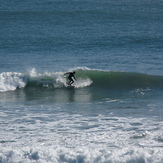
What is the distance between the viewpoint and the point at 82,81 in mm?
19234

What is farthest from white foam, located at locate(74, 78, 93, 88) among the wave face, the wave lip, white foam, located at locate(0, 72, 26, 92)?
white foam, located at locate(0, 72, 26, 92)

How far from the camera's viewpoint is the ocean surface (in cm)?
937

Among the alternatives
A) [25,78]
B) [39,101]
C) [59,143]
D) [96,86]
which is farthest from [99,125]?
[25,78]

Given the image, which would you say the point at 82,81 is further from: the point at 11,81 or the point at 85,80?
the point at 11,81

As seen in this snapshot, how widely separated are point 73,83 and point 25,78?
2535mm

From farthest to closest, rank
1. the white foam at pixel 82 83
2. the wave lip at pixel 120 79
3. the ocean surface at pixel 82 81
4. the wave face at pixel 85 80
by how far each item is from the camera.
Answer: the white foam at pixel 82 83 → the wave face at pixel 85 80 → the wave lip at pixel 120 79 → the ocean surface at pixel 82 81

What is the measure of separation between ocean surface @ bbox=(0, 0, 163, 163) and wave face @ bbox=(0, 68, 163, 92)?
5 cm

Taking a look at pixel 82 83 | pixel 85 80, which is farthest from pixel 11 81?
pixel 85 80

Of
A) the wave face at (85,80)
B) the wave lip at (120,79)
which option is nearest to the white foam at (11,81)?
the wave face at (85,80)

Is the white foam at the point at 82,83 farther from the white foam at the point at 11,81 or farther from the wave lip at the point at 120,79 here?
the white foam at the point at 11,81

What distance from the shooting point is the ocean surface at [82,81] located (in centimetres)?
937

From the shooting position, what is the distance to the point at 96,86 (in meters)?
18.8

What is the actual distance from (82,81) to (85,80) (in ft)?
0.74

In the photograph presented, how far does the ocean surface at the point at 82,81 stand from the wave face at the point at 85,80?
0.05 m
